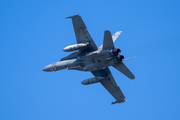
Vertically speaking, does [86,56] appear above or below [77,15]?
below

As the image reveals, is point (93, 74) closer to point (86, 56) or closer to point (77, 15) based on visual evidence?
point (86, 56)

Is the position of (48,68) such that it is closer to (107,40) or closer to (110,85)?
(110,85)

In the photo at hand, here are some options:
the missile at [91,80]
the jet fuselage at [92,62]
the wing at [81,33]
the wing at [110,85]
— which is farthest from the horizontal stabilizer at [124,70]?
the wing at [110,85]

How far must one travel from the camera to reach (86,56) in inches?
1103

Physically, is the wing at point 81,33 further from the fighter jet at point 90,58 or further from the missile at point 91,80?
the missile at point 91,80

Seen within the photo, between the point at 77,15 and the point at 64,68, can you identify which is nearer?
the point at 77,15

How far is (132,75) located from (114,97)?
4.46m

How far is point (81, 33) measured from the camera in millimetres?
27406

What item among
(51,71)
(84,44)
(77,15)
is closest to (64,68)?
(51,71)

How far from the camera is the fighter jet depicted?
26531 mm

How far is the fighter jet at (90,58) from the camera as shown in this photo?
87.0 feet

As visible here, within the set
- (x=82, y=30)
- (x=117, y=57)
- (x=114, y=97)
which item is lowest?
(x=114, y=97)

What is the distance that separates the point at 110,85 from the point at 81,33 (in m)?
6.29

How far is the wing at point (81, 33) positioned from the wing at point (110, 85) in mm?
3353
